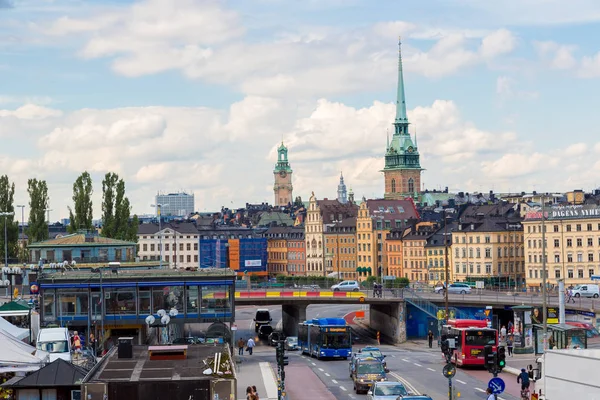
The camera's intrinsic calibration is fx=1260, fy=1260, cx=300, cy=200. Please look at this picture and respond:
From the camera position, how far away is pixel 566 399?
37562mm

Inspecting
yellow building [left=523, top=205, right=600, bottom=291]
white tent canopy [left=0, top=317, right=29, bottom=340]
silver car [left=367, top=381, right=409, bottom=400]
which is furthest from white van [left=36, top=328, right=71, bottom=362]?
yellow building [left=523, top=205, right=600, bottom=291]

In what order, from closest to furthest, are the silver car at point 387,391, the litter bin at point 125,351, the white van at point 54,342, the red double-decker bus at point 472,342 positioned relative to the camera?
the litter bin at point 125,351, the silver car at point 387,391, the white van at point 54,342, the red double-decker bus at point 472,342

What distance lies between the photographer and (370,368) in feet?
198

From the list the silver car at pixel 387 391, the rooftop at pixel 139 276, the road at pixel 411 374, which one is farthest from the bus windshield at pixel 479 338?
the silver car at pixel 387 391

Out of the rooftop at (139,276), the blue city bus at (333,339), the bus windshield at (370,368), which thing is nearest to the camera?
the bus windshield at (370,368)

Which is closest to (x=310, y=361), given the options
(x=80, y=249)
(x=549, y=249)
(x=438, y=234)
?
(x=80, y=249)

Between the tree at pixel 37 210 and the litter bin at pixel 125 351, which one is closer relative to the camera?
the litter bin at pixel 125 351

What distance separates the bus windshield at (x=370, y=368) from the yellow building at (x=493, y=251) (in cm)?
11827

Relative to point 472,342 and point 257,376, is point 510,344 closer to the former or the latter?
point 472,342

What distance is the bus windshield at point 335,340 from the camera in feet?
268

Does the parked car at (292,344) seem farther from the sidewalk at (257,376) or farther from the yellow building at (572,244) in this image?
the yellow building at (572,244)

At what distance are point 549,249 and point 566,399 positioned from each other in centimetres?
13198

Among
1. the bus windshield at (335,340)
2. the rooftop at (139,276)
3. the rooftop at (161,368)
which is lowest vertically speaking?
the bus windshield at (335,340)

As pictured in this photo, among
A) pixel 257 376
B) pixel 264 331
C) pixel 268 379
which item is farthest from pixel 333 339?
pixel 264 331
